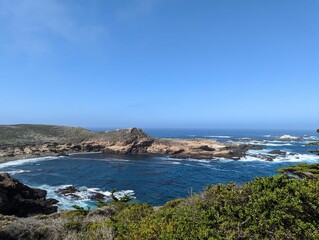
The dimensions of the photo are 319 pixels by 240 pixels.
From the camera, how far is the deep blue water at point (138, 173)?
131 ft

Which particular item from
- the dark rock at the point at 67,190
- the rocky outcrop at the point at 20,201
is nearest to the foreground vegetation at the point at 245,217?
the rocky outcrop at the point at 20,201

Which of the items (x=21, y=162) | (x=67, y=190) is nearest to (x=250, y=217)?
(x=67, y=190)

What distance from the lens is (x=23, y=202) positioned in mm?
29953

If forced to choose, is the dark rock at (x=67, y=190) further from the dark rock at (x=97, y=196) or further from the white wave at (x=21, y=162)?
the white wave at (x=21, y=162)

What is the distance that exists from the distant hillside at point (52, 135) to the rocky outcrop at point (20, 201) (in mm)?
52101

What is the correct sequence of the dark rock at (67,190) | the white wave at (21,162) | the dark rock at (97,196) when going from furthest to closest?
the white wave at (21,162), the dark rock at (67,190), the dark rock at (97,196)

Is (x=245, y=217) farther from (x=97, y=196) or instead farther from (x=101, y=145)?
(x=101, y=145)

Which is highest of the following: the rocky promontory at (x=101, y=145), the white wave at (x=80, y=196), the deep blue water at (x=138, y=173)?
the rocky promontory at (x=101, y=145)

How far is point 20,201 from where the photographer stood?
29.7 metres

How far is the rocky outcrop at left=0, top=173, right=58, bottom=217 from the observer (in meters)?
28.0

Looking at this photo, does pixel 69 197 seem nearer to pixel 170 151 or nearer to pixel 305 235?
pixel 305 235

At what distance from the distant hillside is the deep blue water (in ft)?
57.9

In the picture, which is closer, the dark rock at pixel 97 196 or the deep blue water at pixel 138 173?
the dark rock at pixel 97 196

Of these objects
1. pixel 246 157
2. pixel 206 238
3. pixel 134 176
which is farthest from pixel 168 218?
pixel 246 157
